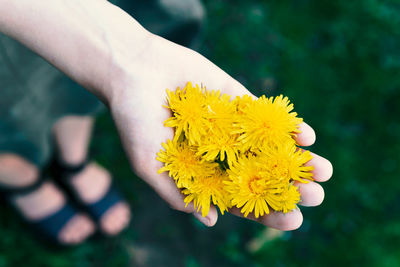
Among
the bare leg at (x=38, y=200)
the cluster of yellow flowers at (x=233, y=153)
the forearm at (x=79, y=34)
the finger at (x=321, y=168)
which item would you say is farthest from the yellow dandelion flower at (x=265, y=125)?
the bare leg at (x=38, y=200)

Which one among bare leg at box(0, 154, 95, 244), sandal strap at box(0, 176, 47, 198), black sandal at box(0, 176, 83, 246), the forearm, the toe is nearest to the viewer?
the forearm

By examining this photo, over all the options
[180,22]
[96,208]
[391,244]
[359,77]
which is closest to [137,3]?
[180,22]

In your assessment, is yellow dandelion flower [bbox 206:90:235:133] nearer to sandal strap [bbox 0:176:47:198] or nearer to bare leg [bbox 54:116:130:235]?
bare leg [bbox 54:116:130:235]

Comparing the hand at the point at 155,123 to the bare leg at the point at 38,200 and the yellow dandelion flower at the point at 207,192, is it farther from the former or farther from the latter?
the bare leg at the point at 38,200

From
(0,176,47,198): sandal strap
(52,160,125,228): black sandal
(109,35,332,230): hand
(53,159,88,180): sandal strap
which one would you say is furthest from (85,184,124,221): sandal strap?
(109,35,332,230): hand

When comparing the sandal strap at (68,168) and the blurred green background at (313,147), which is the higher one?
the blurred green background at (313,147)

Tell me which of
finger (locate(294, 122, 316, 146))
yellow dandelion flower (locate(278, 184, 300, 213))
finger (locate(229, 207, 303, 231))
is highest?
finger (locate(294, 122, 316, 146))
